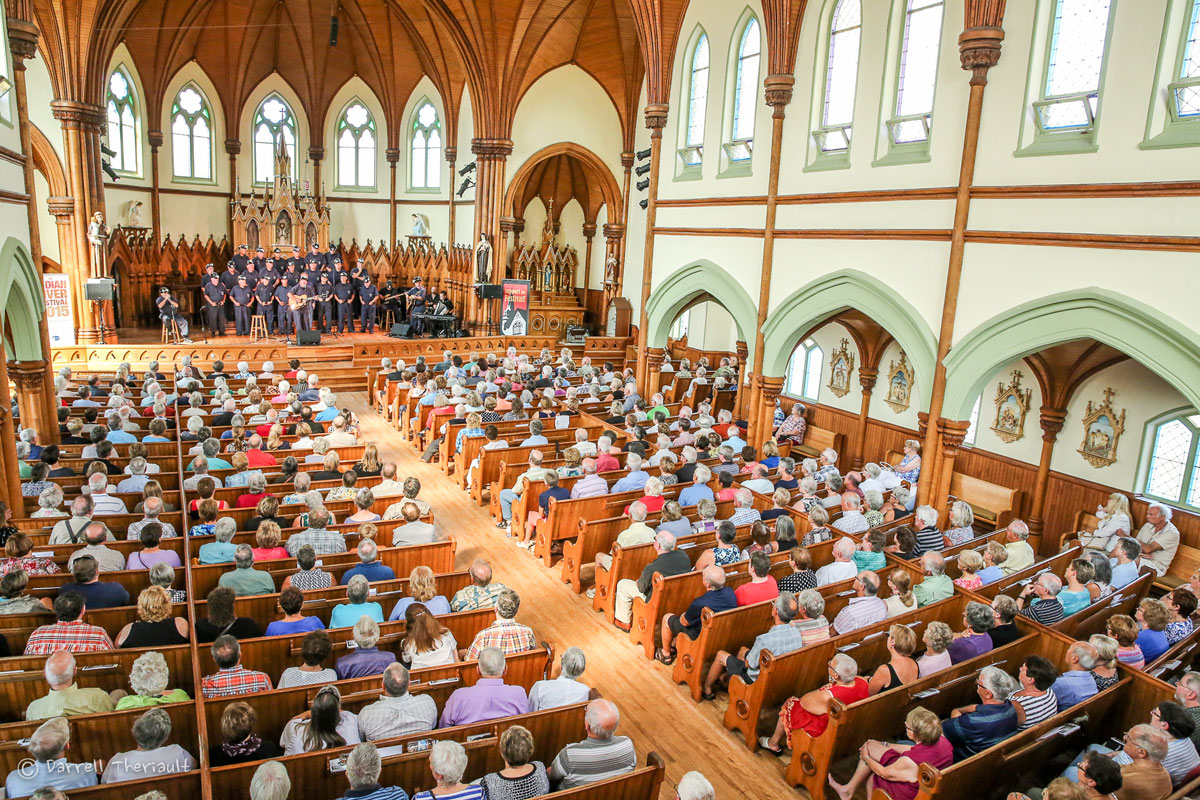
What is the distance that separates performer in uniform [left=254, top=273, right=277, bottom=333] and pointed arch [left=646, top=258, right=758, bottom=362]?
36.5ft

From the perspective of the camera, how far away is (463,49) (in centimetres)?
2344

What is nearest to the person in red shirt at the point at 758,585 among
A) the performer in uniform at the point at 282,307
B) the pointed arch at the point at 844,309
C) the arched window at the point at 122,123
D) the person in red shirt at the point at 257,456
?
the pointed arch at the point at 844,309

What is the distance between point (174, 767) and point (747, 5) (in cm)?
1509

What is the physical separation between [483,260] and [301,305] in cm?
584

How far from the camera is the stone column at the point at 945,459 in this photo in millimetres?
10664

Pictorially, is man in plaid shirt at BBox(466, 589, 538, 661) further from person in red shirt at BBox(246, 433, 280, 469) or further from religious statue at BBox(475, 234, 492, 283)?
religious statue at BBox(475, 234, 492, 283)

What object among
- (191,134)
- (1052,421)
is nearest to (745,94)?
(1052,421)

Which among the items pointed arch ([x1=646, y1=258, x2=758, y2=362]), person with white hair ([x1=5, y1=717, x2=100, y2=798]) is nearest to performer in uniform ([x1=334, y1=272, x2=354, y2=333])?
pointed arch ([x1=646, y1=258, x2=758, y2=362])

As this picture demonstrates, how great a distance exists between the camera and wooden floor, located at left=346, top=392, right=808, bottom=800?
21.1ft

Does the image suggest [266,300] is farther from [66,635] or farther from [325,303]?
[66,635]

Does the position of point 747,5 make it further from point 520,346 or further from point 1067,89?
point 520,346

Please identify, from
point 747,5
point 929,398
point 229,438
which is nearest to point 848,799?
point 929,398

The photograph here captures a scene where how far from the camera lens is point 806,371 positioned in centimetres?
1725

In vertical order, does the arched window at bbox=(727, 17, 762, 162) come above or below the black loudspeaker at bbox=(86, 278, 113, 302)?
above
